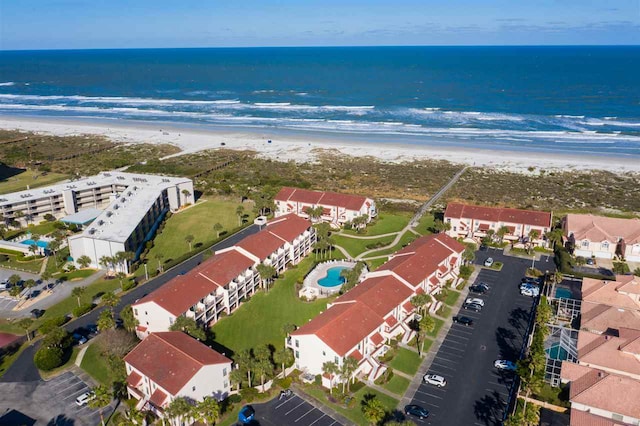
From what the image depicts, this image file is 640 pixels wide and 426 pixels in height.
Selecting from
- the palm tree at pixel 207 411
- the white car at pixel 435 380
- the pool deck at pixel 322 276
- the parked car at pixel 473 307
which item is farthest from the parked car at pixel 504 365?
the palm tree at pixel 207 411

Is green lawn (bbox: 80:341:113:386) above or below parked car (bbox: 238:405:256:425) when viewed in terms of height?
below

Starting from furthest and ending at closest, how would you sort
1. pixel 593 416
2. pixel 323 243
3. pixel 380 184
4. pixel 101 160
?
pixel 101 160, pixel 380 184, pixel 323 243, pixel 593 416

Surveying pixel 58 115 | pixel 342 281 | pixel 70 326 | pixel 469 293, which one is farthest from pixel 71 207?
pixel 58 115

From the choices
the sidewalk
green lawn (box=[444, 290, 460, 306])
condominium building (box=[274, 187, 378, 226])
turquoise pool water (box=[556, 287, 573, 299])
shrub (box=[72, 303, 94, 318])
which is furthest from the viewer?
condominium building (box=[274, 187, 378, 226])

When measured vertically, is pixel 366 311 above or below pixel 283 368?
above

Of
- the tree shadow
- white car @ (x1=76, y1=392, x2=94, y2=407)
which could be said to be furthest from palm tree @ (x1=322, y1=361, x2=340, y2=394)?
white car @ (x1=76, y1=392, x2=94, y2=407)

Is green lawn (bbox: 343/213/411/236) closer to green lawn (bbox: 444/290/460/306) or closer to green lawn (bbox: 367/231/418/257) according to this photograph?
green lawn (bbox: 367/231/418/257)

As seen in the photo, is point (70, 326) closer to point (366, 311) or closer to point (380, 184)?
point (366, 311)
